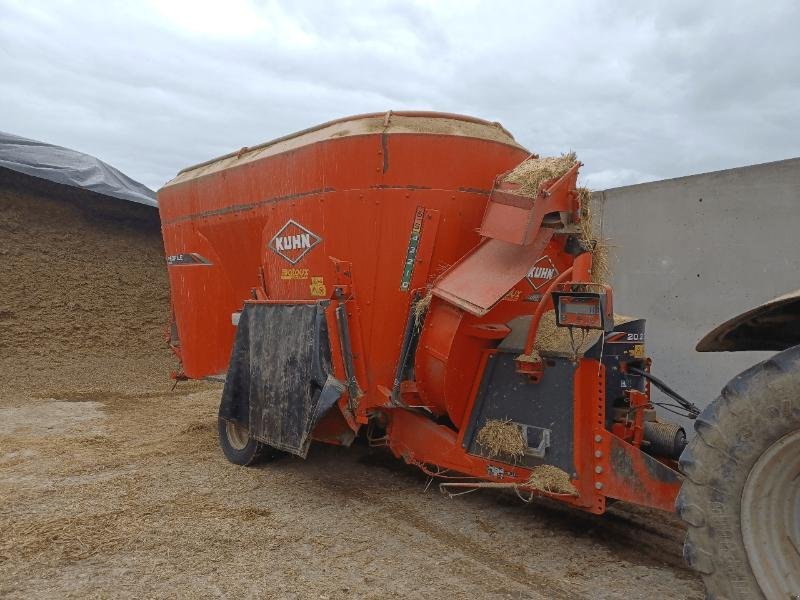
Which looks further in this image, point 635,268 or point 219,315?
point 635,268

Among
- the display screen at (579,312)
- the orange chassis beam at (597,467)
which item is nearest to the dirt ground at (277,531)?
the orange chassis beam at (597,467)

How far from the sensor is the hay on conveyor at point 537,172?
3.54 meters

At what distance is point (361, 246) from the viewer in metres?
3.90

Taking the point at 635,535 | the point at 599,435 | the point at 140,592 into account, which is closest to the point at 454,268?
the point at 599,435

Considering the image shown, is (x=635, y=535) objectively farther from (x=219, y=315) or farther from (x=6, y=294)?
(x=6, y=294)

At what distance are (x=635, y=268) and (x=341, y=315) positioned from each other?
10.8 ft

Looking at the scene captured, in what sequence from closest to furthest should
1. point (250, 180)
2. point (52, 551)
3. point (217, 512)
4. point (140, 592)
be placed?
point (140, 592)
point (52, 551)
point (217, 512)
point (250, 180)

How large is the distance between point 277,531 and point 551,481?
155 cm

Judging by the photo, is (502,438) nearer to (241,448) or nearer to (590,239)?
(590,239)

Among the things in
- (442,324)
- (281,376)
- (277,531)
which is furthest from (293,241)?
(277,531)

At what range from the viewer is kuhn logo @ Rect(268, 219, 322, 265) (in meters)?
4.16

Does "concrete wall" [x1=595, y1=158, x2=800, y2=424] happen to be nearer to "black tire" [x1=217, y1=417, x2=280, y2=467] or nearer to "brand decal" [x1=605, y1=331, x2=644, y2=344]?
"brand decal" [x1=605, y1=331, x2=644, y2=344]

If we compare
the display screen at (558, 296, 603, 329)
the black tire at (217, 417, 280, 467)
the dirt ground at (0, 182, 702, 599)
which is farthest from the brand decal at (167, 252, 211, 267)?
the display screen at (558, 296, 603, 329)

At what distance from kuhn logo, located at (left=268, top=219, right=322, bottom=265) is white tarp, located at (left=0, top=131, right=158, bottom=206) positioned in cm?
619
